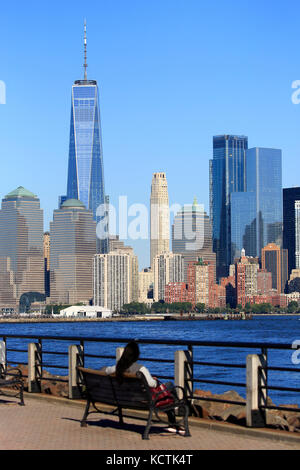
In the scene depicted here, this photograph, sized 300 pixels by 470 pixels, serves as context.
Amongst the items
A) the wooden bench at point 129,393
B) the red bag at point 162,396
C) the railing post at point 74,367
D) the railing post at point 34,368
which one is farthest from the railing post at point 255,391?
the railing post at point 34,368

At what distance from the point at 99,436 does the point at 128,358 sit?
48.2 inches

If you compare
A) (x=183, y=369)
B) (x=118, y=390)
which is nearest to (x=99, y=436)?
(x=118, y=390)

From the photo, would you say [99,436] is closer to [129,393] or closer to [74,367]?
[129,393]

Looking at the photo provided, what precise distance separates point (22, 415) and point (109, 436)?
2.77m

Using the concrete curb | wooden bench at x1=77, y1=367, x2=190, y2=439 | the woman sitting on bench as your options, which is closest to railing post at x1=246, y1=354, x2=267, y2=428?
the concrete curb

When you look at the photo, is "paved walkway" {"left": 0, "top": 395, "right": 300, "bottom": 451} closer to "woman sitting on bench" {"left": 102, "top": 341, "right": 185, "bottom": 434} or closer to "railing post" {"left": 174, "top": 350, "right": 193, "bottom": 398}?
"woman sitting on bench" {"left": 102, "top": 341, "right": 185, "bottom": 434}

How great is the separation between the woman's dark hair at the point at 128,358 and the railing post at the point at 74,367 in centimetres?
420

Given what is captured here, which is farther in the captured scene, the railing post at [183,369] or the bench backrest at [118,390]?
the railing post at [183,369]

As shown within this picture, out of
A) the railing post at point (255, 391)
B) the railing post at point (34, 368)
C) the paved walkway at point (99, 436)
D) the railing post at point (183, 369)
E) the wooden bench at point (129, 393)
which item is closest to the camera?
the paved walkway at point (99, 436)

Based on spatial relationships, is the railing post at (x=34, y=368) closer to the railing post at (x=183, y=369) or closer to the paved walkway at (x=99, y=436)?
the paved walkway at (x=99, y=436)

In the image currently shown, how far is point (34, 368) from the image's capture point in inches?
672

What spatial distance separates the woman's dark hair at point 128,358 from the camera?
→ 1136cm

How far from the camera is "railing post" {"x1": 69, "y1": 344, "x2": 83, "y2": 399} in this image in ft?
51.3
